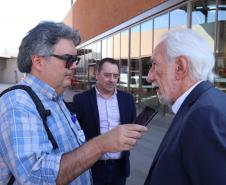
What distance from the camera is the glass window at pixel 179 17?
30.5ft

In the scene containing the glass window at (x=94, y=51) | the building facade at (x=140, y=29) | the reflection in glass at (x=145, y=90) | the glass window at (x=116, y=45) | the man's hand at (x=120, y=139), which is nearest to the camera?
the man's hand at (x=120, y=139)

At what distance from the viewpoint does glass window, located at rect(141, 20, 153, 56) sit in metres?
11.8

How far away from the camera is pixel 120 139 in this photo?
1537 mm

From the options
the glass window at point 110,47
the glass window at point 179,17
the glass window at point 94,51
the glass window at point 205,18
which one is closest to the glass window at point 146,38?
the glass window at point 179,17

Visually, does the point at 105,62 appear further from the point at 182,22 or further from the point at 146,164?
the point at 182,22

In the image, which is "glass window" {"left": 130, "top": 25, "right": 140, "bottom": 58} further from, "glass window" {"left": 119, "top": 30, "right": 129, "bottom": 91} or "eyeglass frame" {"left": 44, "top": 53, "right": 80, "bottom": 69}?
"eyeglass frame" {"left": 44, "top": 53, "right": 80, "bottom": 69}

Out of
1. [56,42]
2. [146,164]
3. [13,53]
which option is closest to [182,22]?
[146,164]

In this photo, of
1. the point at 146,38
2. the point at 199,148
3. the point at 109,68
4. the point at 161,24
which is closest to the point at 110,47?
the point at 146,38

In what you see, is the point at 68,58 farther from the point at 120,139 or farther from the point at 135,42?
the point at 135,42

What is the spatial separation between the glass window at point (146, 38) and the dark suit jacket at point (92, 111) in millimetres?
8520

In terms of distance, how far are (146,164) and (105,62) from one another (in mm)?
2656

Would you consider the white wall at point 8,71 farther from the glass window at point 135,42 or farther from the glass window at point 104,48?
the glass window at point 135,42

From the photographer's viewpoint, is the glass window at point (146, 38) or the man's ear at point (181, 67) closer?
the man's ear at point (181, 67)

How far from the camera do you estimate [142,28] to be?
1252 cm
